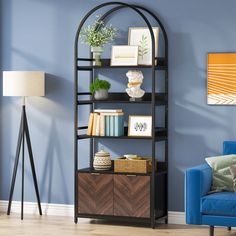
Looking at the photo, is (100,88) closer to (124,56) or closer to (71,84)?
(124,56)

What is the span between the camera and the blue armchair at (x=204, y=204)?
5.83 metres

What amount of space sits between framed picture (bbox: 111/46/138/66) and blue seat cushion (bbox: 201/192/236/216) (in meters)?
1.48

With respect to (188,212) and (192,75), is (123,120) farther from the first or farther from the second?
(188,212)

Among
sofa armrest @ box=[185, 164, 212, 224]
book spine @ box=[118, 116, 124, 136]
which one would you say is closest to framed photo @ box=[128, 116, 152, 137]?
book spine @ box=[118, 116, 124, 136]

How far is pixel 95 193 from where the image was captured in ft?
22.1

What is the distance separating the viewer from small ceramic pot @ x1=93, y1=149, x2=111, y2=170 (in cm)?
676

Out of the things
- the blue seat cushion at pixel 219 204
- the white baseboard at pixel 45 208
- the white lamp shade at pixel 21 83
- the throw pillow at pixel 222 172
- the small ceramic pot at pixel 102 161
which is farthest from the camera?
the white baseboard at pixel 45 208

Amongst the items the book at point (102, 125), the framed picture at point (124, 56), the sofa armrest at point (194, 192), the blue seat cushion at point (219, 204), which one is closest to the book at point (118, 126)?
the book at point (102, 125)

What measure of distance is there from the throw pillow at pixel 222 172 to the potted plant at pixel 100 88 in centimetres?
123

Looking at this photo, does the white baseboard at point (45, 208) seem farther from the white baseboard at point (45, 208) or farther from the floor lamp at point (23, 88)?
the floor lamp at point (23, 88)

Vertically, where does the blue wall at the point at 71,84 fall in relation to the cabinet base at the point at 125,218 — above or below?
above

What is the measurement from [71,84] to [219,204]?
2104 millimetres

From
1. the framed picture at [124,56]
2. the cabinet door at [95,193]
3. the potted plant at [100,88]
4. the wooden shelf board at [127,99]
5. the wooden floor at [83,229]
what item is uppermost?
the framed picture at [124,56]

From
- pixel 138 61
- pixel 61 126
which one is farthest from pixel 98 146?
pixel 138 61
